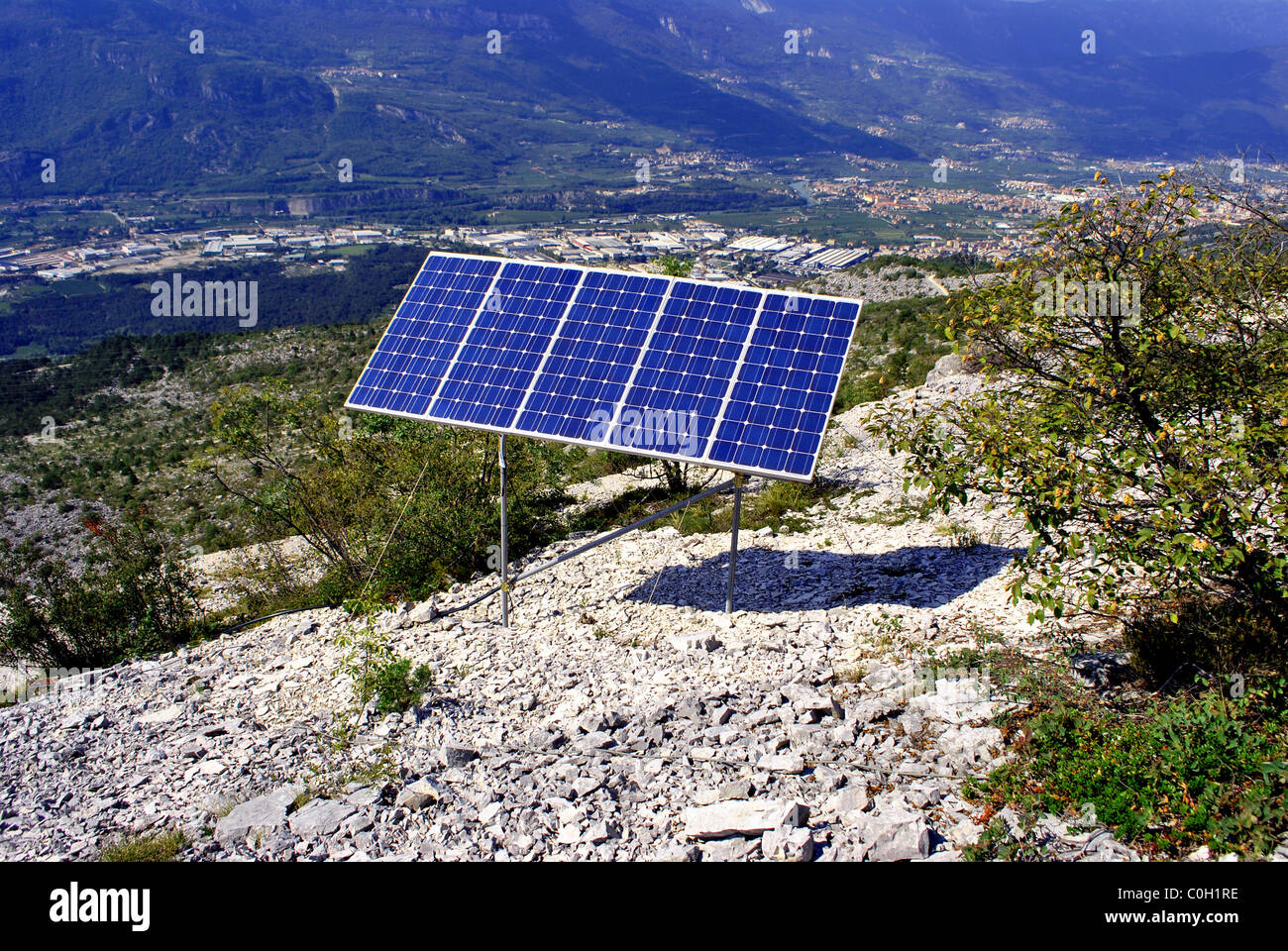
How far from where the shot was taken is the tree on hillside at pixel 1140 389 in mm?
7379

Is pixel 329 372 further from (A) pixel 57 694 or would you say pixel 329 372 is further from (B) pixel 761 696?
(B) pixel 761 696

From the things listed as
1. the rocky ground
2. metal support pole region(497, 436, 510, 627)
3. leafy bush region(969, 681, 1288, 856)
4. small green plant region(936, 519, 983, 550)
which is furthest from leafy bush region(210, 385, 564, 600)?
leafy bush region(969, 681, 1288, 856)

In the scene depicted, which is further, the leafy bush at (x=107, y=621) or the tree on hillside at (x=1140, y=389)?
the leafy bush at (x=107, y=621)

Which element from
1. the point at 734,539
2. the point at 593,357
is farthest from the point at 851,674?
the point at 593,357

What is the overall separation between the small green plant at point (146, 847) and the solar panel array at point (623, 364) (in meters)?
6.36

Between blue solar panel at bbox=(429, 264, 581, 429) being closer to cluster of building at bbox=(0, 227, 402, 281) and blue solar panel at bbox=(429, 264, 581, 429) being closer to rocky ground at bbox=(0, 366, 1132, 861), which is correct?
Answer: rocky ground at bbox=(0, 366, 1132, 861)

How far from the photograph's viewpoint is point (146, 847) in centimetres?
760

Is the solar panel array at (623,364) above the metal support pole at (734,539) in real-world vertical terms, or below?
above

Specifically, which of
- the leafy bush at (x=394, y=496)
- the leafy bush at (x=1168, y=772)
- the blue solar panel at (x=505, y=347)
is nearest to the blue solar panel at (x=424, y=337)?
the blue solar panel at (x=505, y=347)

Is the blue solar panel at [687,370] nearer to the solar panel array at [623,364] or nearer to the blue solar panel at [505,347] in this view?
the solar panel array at [623,364]

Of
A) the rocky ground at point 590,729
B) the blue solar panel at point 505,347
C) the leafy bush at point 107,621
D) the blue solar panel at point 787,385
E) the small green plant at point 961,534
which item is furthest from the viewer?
the leafy bush at point 107,621

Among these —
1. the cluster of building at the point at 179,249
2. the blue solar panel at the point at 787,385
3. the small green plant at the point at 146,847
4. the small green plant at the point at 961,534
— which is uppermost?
the blue solar panel at the point at 787,385
